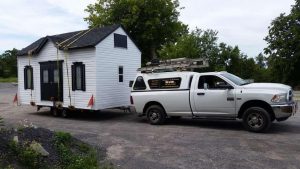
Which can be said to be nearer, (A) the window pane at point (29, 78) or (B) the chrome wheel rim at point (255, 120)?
(B) the chrome wheel rim at point (255, 120)

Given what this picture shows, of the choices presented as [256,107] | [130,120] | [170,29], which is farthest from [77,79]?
[170,29]

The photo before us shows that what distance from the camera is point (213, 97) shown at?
11180 millimetres

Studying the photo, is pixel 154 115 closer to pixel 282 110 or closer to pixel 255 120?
pixel 255 120

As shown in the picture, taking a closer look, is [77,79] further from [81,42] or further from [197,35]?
[197,35]

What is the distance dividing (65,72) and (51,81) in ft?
3.57

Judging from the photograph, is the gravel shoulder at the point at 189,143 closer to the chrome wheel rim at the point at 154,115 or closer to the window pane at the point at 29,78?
the chrome wheel rim at the point at 154,115

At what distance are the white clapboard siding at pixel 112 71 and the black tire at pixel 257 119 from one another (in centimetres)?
618

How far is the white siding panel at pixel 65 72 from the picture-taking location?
1395 centimetres

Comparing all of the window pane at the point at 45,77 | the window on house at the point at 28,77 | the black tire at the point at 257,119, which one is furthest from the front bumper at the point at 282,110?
the window on house at the point at 28,77

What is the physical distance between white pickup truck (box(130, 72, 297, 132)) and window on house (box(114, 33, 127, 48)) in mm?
2826

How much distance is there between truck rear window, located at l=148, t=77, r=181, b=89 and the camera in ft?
39.8

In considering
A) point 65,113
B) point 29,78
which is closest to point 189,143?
point 65,113

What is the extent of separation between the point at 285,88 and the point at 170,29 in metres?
26.4

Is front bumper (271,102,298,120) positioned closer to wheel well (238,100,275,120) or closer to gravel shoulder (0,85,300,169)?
wheel well (238,100,275,120)
